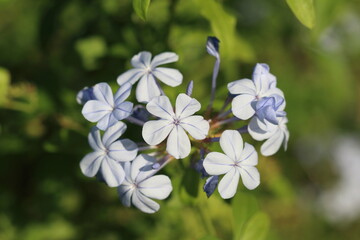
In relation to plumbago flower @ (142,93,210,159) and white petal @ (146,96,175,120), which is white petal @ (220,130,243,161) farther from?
white petal @ (146,96,175,120)

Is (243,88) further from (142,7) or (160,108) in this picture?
(142,7)

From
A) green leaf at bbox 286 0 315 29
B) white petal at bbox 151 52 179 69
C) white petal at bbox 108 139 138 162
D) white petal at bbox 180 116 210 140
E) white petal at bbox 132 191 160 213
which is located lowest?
white petal at bbox 132 191 160 213

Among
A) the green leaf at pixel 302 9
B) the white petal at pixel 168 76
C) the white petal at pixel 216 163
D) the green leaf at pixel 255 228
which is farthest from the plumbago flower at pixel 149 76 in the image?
the green leaf at pixel 255 228

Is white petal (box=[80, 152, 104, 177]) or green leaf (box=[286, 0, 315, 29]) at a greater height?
green leaf (box=[286, 0, 315, 29])

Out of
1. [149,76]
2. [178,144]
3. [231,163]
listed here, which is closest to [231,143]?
[231,163]

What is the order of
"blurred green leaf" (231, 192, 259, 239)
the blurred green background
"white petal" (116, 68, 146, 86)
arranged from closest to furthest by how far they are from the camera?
"white petal" (116, 68, 146, 86), "blurred green leaf" (231, 192, 259, 239), the blurred green background

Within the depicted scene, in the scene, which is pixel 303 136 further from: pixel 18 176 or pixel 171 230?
pixel 18 176

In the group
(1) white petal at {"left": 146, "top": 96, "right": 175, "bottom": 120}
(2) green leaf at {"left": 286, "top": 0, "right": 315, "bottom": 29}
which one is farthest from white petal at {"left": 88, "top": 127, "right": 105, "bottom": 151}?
(2) green leaf at {"left": 286, "top": 0, "right": 315, "bottom": 29}
